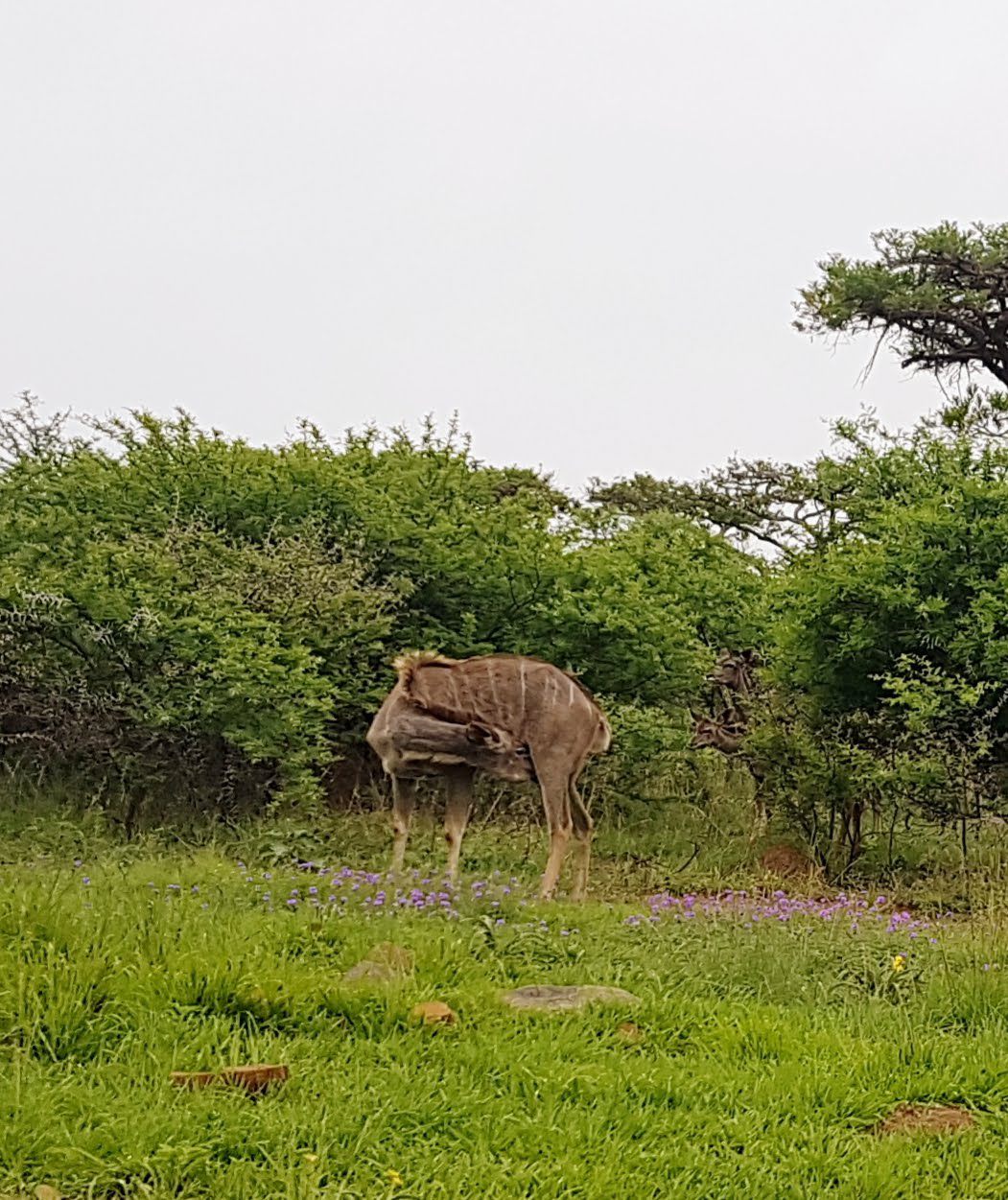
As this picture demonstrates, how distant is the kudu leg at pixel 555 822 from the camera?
359 inches

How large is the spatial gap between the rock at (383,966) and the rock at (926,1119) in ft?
6.48

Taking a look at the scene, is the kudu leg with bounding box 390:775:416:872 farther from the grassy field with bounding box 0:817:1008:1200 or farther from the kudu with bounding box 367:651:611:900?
the grassy field with bounding box 0:817:1008:1200

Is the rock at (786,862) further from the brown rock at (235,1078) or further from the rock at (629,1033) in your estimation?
the brown rock at (235,1078)

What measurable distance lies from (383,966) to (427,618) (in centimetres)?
764

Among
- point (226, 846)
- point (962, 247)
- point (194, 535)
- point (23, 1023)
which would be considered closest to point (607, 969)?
point (23, 1023)

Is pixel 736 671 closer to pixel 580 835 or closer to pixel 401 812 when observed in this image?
pixel 580 835

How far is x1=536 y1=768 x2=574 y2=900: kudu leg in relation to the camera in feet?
29.9

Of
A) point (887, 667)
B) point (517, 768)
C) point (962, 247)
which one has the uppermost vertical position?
point (962, 247)

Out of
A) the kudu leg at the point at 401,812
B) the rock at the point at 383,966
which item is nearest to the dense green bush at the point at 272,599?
the kudu leg at the point at 401,812

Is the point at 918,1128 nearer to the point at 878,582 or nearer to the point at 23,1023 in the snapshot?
the point at 23,1023

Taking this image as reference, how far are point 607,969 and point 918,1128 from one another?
6.41 ft

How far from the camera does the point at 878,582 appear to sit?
36.6ft

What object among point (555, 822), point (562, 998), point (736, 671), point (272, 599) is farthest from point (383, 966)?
point (736, 671)

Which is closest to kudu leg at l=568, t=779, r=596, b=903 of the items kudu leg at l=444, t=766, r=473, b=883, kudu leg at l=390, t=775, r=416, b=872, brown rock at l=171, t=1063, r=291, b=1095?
kudu leg at l=444, t=766, r=473, b=883
